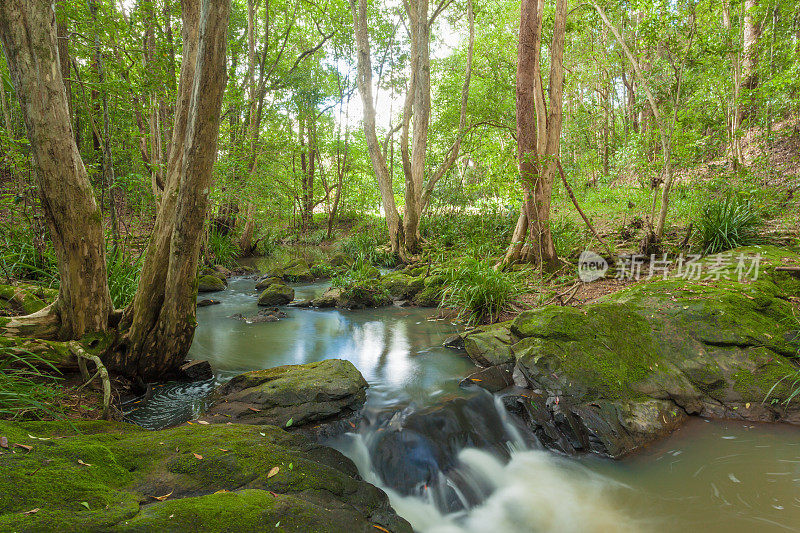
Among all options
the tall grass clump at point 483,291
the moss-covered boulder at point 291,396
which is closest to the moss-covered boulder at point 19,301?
the moss-covered boulder at point 291,396

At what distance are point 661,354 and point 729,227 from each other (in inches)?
153

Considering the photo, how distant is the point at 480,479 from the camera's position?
11.3 ft

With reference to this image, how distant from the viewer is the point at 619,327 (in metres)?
4.82

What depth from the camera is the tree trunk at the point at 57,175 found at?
10.2 ft

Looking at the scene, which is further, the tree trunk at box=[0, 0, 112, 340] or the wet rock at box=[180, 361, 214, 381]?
the wet rock at box=[180, 361, 214, 381]

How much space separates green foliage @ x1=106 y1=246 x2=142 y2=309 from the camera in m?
4.87

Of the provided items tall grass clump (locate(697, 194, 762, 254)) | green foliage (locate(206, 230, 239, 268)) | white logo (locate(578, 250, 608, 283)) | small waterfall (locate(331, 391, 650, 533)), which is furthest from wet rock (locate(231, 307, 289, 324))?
tall grass clump (locate(697, 194, 762, 254))

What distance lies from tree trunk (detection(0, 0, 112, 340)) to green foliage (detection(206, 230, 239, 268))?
9.48m

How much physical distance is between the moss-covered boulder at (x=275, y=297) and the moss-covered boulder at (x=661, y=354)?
5086 millimetres

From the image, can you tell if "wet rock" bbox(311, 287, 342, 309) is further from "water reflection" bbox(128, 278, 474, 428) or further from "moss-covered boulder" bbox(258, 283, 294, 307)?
"moss-covered boulder" bbox(258, 283, 294, 307)

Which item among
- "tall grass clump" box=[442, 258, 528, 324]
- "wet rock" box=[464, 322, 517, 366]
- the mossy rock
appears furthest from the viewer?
the mossy rock

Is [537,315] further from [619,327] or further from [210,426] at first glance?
[210,426]

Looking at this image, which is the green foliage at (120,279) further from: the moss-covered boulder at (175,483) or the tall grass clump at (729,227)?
the tall grass clump at (729,227)

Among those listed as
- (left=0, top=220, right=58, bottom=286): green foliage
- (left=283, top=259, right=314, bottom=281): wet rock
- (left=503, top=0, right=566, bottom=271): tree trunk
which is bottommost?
(left=283, top=259, right=314, bottom=281): wet rock
